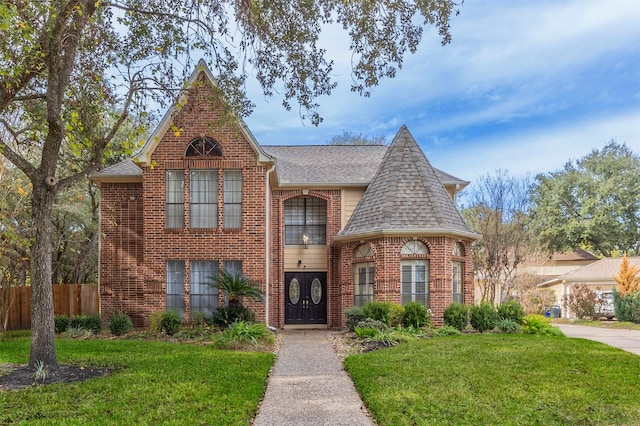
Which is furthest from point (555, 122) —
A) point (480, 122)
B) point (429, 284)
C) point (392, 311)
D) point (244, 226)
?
point (244, 226)

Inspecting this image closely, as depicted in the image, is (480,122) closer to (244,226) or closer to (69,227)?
(244,226)

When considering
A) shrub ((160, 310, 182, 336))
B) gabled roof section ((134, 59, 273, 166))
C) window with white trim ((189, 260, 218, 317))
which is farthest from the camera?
window with white trim ((189, 260, 218, 317))

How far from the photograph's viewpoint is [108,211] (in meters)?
17.4

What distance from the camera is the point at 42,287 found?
31.2ft

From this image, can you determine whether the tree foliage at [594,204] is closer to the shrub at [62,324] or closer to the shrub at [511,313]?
the shrub at [511,313]

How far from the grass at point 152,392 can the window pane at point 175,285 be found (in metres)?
4.77

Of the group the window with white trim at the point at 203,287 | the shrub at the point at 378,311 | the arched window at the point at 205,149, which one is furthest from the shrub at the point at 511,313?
the arched window at the point at 205,149

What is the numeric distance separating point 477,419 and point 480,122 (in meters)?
17.6

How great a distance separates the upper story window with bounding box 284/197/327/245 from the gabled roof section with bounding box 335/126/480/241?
1.42 meters

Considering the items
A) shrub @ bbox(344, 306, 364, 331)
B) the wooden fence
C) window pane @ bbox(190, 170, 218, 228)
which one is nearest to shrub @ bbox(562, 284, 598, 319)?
shrub @ bbox(344, 306, 364, 331)

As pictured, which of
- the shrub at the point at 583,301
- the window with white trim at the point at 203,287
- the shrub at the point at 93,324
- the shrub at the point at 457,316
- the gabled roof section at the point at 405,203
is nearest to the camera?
the shrub at the point at 457,316

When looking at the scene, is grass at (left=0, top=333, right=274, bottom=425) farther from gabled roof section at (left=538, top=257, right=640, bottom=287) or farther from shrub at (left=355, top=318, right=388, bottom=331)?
gabled roof section at (left=538, top=257, right=640, bottom=287)

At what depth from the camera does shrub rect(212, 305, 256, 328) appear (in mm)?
14820

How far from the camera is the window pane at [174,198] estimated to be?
53.4 ft
